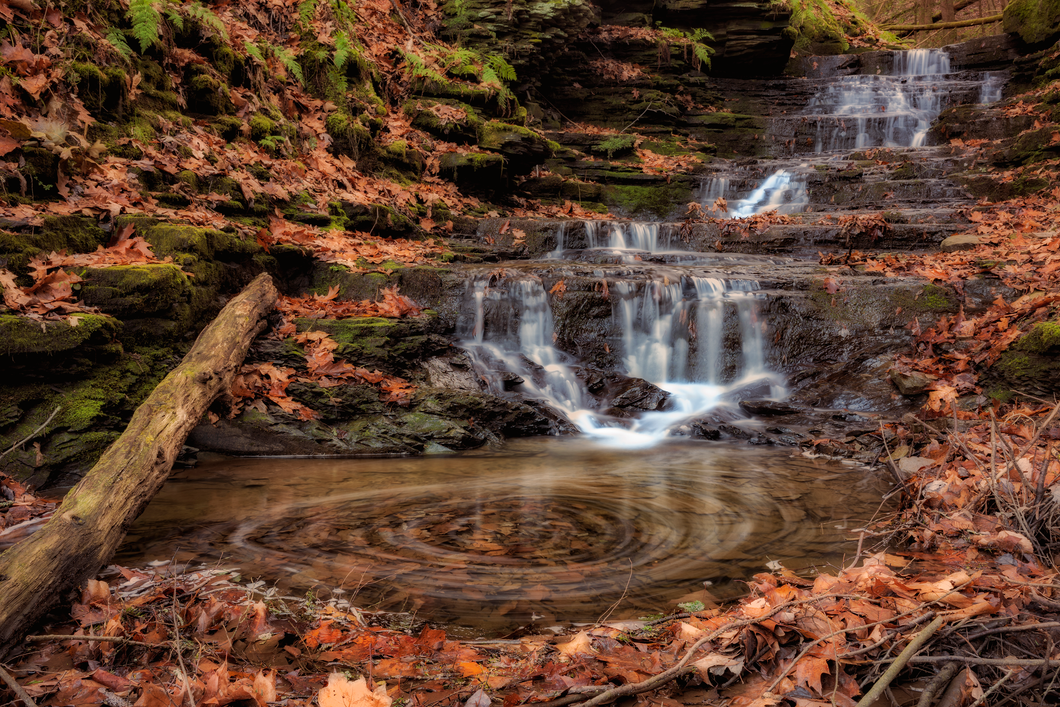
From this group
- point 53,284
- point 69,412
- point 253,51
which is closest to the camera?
point 69,412

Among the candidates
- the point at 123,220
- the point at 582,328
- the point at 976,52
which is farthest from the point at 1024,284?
the point at 976,52

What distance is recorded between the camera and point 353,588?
2676 mm

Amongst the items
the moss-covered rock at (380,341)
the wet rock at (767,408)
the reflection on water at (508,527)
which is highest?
the moss-covered rock at (380,341)

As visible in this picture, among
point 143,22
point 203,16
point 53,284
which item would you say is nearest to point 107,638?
point 53,284

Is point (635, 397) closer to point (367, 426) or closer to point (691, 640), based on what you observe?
point (367, 426)

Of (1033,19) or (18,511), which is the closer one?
(18,511)

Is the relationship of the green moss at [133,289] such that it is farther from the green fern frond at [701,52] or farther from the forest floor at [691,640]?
the green fern frond at [701,52]

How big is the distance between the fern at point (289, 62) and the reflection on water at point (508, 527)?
697 centimetres

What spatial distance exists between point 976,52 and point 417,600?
2140cm

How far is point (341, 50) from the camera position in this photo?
9992 mm

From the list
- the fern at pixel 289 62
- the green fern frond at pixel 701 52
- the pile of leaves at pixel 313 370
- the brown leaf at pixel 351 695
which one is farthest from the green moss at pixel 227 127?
the green fern frond at pixel 701 52

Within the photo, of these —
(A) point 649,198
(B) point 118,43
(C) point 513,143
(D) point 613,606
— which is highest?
(C) point 513,143

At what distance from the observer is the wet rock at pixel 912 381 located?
6109 millimetres

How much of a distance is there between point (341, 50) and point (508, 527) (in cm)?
938
